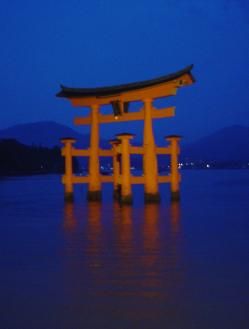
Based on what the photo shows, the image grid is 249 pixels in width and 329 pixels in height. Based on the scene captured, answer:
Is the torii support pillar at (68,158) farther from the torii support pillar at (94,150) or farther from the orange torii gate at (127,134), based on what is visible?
the torii support pillar at (94,150)

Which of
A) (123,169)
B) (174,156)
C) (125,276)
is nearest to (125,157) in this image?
(123,169)

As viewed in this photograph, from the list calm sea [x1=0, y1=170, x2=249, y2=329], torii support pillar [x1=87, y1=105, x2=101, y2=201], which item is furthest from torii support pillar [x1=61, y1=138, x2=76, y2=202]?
calm sea [x1=0, y1=170, x2=249, y2=329]

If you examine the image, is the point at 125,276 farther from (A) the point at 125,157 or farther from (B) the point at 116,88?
(B) the point at 116,88

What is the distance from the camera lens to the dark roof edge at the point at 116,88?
1862cm

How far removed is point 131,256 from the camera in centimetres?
938

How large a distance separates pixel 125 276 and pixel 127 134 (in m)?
11.9

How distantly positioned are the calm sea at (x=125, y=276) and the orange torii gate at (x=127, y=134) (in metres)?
5.55

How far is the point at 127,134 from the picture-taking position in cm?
1930

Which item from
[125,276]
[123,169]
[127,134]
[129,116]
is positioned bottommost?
[125,276]

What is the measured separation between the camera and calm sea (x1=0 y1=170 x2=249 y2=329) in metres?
5.84

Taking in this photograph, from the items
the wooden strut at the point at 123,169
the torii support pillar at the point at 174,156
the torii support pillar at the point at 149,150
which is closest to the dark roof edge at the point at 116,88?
the torii support pillar at the point at 149,150

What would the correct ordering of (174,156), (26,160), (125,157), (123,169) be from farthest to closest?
1. (26,160)
2. (174,156)
3. (123,169)
4. (125,157)

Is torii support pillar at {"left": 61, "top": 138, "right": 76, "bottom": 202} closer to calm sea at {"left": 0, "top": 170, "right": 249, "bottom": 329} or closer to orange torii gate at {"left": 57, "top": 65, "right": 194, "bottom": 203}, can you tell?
orange torii gate at {"left": 57, "top": 65, "right": 194, "bottom": 203}

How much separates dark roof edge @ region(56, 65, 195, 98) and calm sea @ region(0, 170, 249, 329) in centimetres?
606
